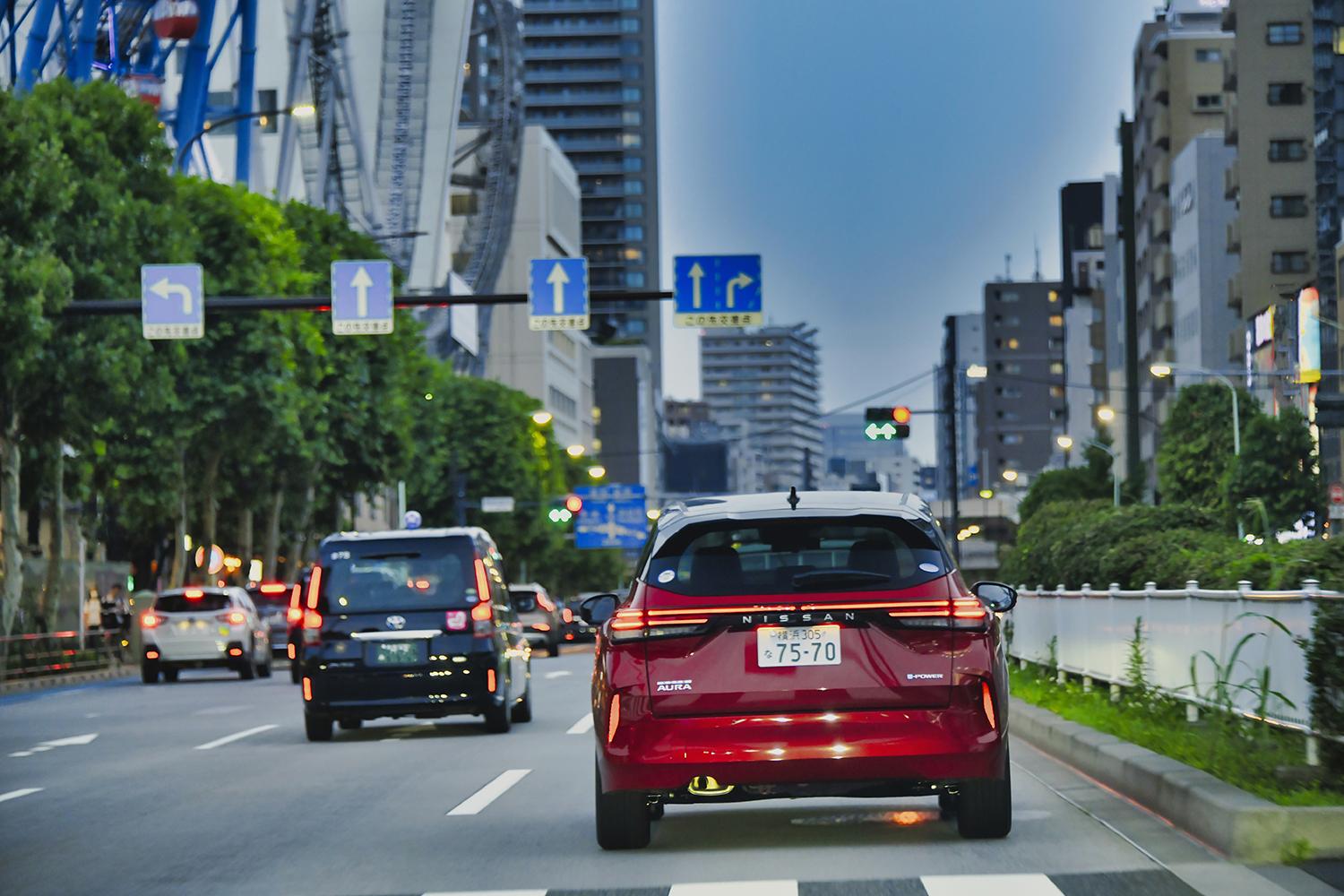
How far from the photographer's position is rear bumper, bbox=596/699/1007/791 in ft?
30.6

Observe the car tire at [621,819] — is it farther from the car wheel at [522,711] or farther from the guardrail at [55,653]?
the guardrail at [55,653]

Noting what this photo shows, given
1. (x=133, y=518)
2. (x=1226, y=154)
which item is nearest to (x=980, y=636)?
(x=133, y=518)

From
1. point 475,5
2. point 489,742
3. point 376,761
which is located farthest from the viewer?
point 475,5

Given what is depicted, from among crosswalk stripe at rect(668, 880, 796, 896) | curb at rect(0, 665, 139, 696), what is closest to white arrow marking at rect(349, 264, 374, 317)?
curb at rect(0, 665, 139, 696)

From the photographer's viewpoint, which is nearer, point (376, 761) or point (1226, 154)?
point (376, 761)

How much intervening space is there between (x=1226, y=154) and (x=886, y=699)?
94951mm

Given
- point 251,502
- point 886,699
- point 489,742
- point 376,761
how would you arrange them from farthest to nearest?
point 251,502 → point 489,742 → point 376,761 → point 886,699

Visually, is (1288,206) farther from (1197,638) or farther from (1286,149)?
(1197,638)

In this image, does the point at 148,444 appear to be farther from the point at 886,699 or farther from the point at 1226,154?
the point at 1226,154

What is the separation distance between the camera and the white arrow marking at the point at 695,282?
3034 cm

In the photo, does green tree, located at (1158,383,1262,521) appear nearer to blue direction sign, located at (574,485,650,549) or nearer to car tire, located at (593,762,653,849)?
blue direction sign, located at (574,485,650,549)

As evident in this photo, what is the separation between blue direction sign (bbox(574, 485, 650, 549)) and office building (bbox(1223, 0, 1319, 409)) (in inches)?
1024

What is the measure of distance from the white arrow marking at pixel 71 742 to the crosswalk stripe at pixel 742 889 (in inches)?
523

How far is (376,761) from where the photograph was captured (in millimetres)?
17031
